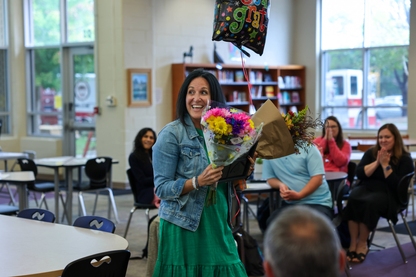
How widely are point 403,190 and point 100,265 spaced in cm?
344

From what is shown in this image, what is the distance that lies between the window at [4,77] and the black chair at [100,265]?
9419 millimetres

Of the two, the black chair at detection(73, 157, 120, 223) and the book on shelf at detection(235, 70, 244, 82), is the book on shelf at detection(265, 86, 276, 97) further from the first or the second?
the black chair at detection(73, 157, 120, 223)

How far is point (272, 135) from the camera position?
3020mm

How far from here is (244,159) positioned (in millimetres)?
2885

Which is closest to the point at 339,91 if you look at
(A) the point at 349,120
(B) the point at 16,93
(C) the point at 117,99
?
(A) the point at 349,120

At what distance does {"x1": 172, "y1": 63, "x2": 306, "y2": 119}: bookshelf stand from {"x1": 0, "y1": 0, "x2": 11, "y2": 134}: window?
11.0 ft

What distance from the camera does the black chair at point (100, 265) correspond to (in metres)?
2.65

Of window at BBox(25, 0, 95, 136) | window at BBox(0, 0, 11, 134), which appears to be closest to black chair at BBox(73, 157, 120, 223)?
window at BBox(25, 0, 95, 136)

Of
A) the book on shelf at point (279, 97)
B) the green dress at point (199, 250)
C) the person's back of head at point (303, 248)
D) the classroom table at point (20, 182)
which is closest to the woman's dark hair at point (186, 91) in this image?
the green dress at point (199, 250)

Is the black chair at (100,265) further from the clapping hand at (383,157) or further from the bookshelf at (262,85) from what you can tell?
the bookshelf at (262,85)

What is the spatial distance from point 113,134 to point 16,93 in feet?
8.44

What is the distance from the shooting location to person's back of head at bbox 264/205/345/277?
4.53 ft

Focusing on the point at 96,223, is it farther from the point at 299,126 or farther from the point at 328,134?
the point at 328,134

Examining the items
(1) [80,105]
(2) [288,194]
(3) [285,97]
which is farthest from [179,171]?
(3) [285,97]
